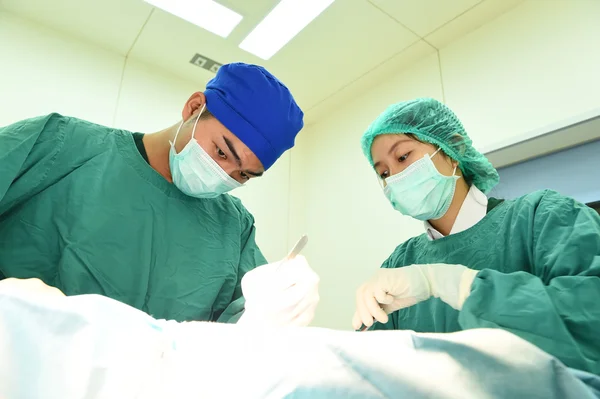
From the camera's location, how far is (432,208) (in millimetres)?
1116

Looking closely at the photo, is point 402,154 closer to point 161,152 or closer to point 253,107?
point 253,107

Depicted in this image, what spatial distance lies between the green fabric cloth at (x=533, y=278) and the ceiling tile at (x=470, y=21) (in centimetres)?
124

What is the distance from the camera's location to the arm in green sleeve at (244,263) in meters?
1.10

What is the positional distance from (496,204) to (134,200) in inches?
40.6

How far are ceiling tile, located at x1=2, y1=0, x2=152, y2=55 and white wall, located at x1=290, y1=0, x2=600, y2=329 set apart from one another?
1376 millimetres

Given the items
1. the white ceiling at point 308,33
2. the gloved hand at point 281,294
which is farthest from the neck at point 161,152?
the white ceiling at point 308,33

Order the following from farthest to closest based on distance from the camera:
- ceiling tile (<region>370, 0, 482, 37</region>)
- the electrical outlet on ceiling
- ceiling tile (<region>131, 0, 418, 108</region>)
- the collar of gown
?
the electrical outlet on ceiling
ceiling tile (<region>131, 0, 418, 108</region>)
ceiling tile (<region>370, 0, 482, 37</region>)
the collar of gown

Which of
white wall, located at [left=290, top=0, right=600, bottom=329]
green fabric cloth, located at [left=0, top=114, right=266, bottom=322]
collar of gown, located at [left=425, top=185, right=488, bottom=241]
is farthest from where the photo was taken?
white wall, located at [left=290, top=0, right=600, bottom=329]

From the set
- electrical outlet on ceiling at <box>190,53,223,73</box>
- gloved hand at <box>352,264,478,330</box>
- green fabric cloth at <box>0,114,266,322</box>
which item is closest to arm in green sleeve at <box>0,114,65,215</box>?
green fabric cloth at <box>0,114,266,322</box>

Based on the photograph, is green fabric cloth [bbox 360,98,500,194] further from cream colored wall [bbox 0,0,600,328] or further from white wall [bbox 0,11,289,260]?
white wall [bbox 0,11,289,260]

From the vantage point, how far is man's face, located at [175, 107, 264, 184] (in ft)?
3.64

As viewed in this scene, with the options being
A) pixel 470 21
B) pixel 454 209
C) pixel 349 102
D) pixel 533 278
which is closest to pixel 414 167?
pixel 454 209

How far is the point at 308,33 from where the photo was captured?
2.02 m

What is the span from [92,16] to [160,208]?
144 cm
